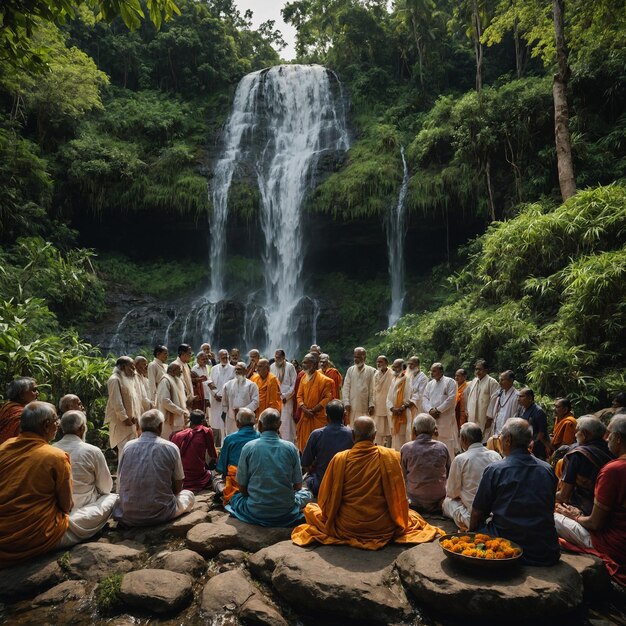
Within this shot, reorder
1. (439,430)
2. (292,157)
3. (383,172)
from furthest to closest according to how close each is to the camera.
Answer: (292,157) → (383,172) → (439,430)

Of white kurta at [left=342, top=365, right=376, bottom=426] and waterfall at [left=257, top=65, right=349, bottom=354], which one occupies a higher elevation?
waterfall at [left=257, top=65, right=349, bottom=354]

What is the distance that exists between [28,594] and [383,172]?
15885 millimetres

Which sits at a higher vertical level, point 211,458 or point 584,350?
point 584,350

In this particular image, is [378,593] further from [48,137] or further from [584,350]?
[48,137]

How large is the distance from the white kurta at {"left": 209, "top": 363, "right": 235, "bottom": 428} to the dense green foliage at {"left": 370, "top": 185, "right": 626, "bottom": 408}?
5080 millimetres

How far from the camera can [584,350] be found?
783 cm

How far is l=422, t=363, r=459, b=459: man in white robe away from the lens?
7.22 meters

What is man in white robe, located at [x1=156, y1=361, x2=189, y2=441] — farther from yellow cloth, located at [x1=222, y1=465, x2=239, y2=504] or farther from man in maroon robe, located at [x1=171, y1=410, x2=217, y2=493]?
yellow cloth, located at [x1=222, y1=465, x2=239, y2=504]

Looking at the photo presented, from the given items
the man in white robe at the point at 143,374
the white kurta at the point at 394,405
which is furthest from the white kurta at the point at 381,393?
the man in white robe at the point at 143,374

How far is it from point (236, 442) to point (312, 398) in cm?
235

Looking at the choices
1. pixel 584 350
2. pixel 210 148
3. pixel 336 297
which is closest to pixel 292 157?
pixel 210 148

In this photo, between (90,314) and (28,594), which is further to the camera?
(90,314)

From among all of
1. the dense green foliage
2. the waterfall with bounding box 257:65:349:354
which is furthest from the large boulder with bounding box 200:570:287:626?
the waterfall with bounding box 257:65:349:354

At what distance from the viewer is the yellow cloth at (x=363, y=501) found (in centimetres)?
392
